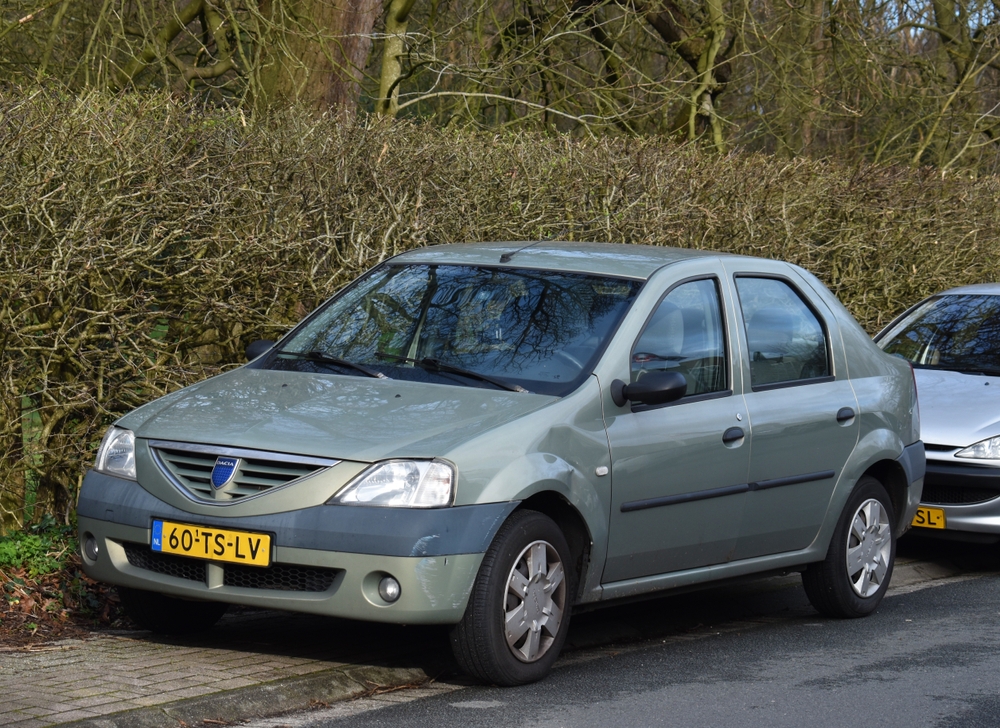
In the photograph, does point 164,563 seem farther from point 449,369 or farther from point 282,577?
point 449,369

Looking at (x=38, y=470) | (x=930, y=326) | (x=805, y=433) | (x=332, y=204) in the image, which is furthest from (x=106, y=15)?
(x=805, y=433)

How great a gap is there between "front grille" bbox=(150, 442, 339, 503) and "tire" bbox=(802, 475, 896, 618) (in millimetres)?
3050

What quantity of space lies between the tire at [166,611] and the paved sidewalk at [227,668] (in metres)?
0.07

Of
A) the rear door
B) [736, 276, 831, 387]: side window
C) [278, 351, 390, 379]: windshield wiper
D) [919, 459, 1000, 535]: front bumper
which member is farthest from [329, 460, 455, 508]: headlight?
[919, 459, 1000, 535]: front bumper

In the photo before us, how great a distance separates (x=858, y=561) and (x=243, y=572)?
3.40 metres

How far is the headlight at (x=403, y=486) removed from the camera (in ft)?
17.6

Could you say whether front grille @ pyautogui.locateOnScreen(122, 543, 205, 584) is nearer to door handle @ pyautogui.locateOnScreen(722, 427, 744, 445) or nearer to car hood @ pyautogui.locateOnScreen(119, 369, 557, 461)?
car hood @ pyautogui.locateOnScreen(119, 369, 557, 461)

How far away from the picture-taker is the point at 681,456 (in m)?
6.36

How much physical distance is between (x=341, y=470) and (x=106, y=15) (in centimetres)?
831

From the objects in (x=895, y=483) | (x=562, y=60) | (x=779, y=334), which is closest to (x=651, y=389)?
(x=779, y=334)

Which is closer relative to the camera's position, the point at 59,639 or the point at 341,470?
the point at 341,470

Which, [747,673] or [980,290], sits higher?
[980,290]

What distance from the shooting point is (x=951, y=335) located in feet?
34.9

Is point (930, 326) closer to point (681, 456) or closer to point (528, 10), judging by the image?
point (681, 456)
